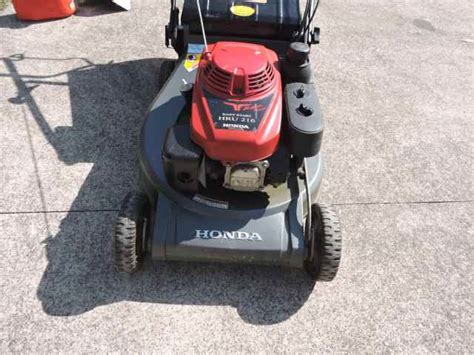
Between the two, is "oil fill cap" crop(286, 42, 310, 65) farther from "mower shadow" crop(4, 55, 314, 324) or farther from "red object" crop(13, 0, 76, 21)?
"red object" crop(13, 0, 76, 21)

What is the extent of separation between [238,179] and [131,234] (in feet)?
1.97

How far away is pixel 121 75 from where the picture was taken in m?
4.11

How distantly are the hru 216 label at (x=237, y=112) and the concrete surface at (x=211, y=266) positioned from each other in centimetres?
86

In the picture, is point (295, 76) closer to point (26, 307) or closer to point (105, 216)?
point (105, 216)

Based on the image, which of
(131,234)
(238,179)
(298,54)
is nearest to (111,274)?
(131,234)

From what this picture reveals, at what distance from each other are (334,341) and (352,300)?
29 centimetres

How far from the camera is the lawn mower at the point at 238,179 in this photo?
2246mm

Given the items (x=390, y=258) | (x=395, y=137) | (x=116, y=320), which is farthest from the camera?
(x=395, y=137)

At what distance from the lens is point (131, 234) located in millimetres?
2316

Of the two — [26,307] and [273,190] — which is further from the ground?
[273,190]

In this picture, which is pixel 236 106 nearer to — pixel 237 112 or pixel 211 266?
pixel 237 112

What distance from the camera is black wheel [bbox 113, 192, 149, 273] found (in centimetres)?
231

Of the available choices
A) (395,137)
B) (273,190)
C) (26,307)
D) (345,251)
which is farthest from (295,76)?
(26,307)

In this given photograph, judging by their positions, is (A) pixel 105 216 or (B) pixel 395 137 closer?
(A) pixel 105 216
